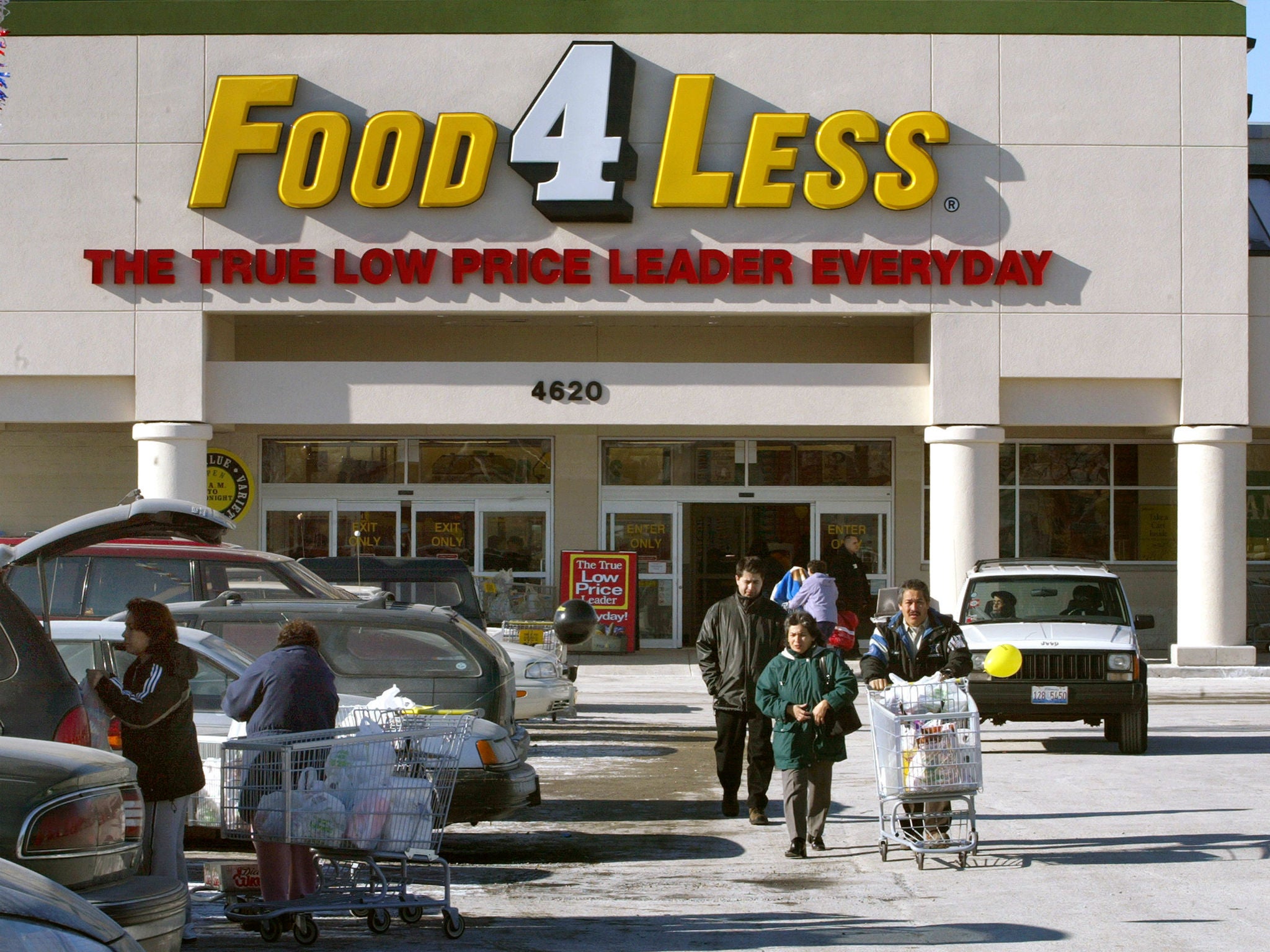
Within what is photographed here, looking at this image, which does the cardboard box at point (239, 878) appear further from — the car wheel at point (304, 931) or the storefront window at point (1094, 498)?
the storefront window at point (1094, 498)

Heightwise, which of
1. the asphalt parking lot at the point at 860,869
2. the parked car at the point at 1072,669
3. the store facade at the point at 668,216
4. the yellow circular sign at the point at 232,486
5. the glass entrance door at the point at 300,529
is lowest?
the asphalt parking lot at the point at 860,869

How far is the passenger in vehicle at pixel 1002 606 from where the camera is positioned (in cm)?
1482

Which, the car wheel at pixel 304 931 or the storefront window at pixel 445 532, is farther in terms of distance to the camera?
the storefront window at pixel 445 532

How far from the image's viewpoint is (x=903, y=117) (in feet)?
69.9

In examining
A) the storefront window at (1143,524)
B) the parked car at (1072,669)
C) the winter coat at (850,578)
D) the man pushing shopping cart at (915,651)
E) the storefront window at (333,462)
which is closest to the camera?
the man pushing shopping cart at (915,651)

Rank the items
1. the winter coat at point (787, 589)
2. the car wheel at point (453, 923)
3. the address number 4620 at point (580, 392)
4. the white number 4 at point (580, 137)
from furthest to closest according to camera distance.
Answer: the address number 4620 at point (580, 392) < the white number 4 at point (580, 137) < the winter coat at point (787, 589) < the car wheel at point (453, 923)

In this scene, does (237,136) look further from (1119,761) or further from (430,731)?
(430,731)

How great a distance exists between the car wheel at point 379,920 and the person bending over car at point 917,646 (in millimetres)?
4049

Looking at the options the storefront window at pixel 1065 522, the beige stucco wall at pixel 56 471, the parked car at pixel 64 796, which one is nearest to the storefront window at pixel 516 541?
the beige stucco wall at pixel 56 471

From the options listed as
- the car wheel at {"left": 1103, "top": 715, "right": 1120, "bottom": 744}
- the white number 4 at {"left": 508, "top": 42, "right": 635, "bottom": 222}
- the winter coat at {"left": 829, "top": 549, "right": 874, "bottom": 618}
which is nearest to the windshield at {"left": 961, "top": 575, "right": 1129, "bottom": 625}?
the car wheel at {"left": 1103, "top": 715, "right": 1120, "bottom": 744}

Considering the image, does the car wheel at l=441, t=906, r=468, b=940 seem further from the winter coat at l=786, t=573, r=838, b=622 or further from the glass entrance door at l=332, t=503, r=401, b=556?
the glass entrance door at l=332, t=503, r=401, b=556

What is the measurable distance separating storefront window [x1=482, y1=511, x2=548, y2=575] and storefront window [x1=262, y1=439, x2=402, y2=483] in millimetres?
1792

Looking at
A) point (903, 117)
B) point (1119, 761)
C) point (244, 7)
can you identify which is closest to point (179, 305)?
point (244, 7)

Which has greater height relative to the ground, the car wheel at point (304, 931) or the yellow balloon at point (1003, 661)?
the yellow balloon at point (1003, 661)
